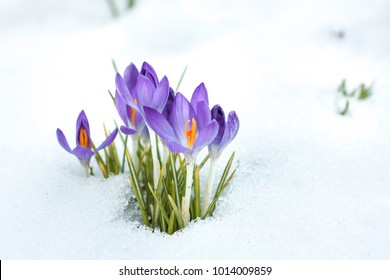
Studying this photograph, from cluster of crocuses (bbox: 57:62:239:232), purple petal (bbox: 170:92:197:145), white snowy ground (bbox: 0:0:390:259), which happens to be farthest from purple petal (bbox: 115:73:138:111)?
white snowy ground (bbox: 0:0:390:259)

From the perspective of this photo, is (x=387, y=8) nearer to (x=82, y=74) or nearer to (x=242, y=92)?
(x=242, y=92)

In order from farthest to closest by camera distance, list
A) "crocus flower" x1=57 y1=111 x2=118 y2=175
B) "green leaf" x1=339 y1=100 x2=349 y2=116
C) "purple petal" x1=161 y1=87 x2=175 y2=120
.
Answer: "green leaf" x1=339 y1=100 x2=349 y2=116
"crocus flower" x1=57 y1=111 x2=118 y2=175
"purple petal" x1=161 y1=87 x2=175 y2=120

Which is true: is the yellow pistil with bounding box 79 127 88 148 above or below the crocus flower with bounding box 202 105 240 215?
below

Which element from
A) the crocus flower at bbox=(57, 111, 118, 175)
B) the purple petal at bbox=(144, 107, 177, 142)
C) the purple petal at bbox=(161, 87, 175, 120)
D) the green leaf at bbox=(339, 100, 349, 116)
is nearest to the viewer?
the purple petal at bbox=(144, 107, 177, 142)

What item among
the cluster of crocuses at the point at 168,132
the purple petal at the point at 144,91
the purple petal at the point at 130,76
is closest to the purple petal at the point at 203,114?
the cluster of crocuses at the point at 168,132

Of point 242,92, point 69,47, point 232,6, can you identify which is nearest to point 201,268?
point 242,92

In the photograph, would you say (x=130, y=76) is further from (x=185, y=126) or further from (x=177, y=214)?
(x=177, y=214)

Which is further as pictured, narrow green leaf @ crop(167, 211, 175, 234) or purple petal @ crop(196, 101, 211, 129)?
narrow green leaf @ crop(167, 211, 175, 234)

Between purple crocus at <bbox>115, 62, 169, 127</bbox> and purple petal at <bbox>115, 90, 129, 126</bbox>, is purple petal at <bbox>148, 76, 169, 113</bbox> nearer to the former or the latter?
purple crocus at <bbox>115, 62, 169, 127</bbox>

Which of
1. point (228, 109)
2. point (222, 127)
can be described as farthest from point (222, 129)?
point (228, 109)
